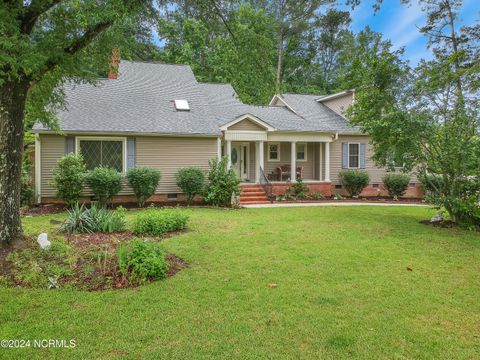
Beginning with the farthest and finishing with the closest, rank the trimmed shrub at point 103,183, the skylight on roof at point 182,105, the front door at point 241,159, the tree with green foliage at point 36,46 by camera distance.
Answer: the front door at point 241,159
the skylight on roof at point 182,105
the trimmed shrub at point 103,183
the tree with green foliage at point 36,46

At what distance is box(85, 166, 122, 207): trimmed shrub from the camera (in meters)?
11.1

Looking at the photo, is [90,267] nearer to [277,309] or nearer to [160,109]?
[277,309]

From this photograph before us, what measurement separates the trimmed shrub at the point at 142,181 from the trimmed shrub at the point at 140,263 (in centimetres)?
726

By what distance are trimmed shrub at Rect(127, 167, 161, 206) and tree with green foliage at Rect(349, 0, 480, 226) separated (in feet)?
24.7

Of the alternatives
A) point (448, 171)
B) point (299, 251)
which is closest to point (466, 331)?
point (299, 251)

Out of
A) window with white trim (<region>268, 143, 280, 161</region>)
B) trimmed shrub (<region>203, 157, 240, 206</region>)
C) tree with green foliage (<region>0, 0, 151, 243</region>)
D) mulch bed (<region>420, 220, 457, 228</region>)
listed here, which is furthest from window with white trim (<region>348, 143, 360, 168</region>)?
tree with green foliage (<region>0, 0, 151, 243</region>)

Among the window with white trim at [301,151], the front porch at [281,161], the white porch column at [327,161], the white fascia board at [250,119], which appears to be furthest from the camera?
the window with white trim at [301,151]

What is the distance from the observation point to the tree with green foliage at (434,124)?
8617mm

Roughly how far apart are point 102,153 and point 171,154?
262 centimetres

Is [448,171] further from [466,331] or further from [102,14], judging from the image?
[102,14]


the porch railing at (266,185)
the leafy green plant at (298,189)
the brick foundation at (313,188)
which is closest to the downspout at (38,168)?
the porch railing at (266,185)

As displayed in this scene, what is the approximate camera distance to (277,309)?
3.71 m

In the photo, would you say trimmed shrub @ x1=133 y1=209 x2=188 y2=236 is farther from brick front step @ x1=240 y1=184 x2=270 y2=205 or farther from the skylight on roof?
the skylight on roof

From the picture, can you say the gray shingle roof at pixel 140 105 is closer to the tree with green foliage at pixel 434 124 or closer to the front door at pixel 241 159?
the front door at pixel 241 159
